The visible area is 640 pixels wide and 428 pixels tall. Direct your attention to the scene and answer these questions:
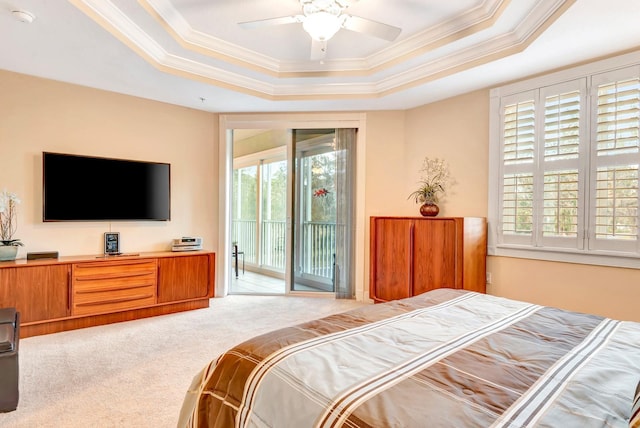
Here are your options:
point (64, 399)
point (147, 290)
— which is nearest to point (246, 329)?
point (147, 290)

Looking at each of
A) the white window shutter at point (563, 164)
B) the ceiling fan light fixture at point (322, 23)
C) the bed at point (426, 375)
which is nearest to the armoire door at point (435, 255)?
the white window shutter at point (563, 164)

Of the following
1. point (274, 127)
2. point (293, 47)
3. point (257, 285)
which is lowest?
point (257, 285)

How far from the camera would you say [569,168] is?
3.10 meters

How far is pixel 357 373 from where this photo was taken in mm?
1091

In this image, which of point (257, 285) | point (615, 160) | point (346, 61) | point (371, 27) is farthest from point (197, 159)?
point (615, 160)

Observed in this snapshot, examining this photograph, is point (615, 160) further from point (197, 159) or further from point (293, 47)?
point (197, 159)

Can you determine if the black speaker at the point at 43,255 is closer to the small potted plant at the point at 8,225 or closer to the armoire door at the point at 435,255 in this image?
the small potted plant at the point at 8,225

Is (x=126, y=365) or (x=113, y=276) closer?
(x=126, y=365)

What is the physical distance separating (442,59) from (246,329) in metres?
3.30

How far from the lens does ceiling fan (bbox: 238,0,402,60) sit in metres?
2.20

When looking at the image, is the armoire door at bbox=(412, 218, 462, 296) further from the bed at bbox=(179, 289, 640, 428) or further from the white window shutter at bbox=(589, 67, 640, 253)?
the bed at bbox=(179, 289, 640, 428)

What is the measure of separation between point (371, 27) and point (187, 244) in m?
3.25

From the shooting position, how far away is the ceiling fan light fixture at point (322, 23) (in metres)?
2.18

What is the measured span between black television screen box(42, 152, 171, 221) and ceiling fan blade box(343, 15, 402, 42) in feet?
9.73
